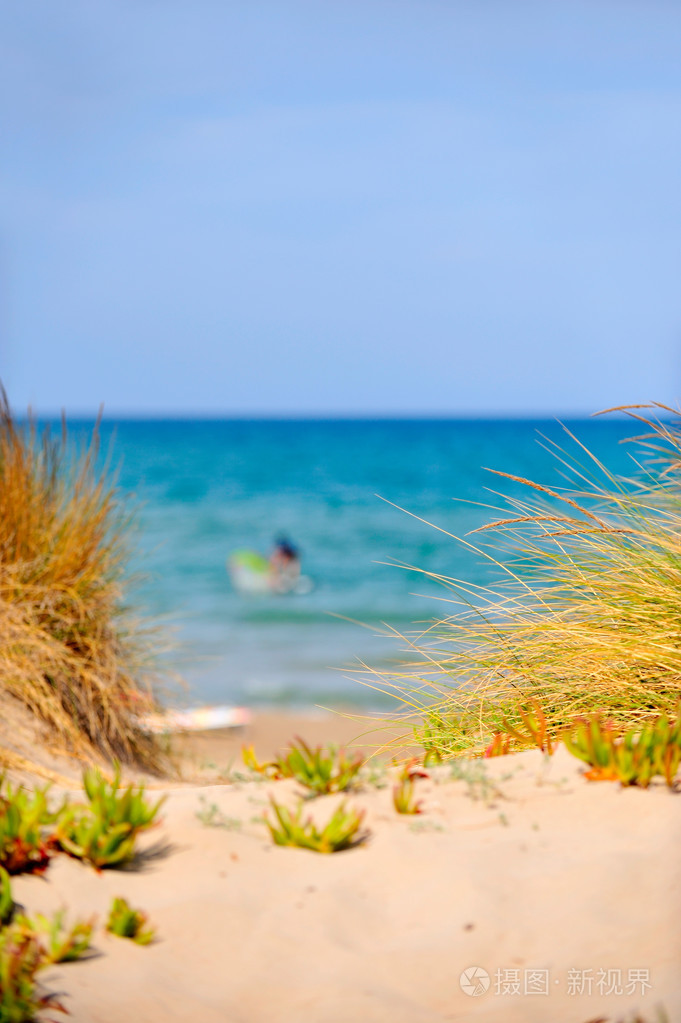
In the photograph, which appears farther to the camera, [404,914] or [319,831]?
[319,831]

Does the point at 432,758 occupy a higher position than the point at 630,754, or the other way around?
the point at 630,754

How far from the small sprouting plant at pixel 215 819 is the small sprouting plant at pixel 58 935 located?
0.37m

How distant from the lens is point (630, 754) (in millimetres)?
1960

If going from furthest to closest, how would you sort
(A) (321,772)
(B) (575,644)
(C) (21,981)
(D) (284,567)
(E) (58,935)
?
(D) (284,567)
(B) (575,644)
(A) (321,772)
(E) (58,935)
(C) (21,981)

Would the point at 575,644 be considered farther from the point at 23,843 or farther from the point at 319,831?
the point at 23,843

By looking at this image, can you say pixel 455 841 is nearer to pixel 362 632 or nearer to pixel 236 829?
pixel 236 829

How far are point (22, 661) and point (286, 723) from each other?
16.0 feet

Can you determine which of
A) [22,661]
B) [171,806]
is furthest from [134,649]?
[171,806]

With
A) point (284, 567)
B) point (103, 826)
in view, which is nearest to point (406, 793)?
point (103, 826)

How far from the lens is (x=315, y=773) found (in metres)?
2.03

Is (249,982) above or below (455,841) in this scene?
below

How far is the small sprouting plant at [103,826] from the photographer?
175 cm

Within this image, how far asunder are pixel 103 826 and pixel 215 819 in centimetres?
29

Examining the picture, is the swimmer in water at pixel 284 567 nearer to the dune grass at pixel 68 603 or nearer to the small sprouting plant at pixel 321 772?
the dune grass at pixel 68 603
